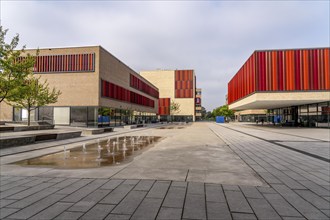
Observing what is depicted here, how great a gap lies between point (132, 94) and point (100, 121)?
61.1 ft

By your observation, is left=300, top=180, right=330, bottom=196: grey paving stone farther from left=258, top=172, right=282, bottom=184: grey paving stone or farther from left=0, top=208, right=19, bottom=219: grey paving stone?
left=0, top=208, right=19, bottom=219: grey paving stone

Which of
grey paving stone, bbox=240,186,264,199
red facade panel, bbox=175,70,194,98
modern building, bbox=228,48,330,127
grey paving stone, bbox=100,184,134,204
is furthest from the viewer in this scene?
red facade panel, bbox=175,70,194,98

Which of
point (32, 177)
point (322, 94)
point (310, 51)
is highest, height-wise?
point (310, 51)

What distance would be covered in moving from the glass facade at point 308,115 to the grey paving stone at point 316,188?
35.4 meters

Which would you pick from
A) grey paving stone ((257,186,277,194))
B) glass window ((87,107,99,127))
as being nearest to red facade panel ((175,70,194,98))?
glass window ((87,107,99,127))

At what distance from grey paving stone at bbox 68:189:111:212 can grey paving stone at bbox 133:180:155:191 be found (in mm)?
785

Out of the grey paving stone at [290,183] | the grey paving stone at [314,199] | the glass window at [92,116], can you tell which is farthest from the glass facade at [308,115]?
the glass window at [92,116]

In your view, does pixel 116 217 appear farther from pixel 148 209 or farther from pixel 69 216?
pixel 69 216

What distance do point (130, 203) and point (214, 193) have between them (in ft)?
6.63

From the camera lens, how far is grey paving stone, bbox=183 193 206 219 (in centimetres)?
409

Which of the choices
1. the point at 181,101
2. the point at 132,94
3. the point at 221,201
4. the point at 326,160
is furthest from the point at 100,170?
the point at 181,101

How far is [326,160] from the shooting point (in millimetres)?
9320

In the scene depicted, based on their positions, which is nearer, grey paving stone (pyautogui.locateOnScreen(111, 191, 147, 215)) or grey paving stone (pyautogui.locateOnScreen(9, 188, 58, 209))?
grey paving stone (pyautogui.locateOnScreen(111, 191, 147, 215))

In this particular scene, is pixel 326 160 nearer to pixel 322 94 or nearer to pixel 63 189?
pixel 63 189
